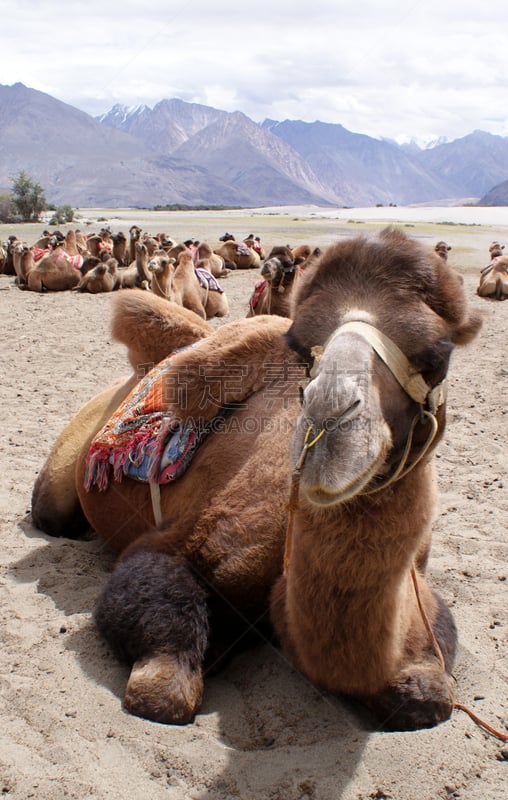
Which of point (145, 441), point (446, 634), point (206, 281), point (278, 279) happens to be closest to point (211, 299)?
point (206, 281)

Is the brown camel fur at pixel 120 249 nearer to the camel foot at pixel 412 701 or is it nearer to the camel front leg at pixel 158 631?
the camel front leg at pixel 158 631

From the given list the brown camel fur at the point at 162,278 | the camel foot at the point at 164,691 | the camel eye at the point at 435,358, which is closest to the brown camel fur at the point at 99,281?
the brown camel fur at the point at 162,278

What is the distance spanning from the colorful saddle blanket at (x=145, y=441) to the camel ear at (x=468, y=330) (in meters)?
1.37

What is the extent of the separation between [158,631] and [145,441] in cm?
105

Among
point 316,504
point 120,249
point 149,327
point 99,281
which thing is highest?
point 149,327

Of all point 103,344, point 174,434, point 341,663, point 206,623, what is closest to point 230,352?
point 174,434

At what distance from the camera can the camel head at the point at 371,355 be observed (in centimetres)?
183

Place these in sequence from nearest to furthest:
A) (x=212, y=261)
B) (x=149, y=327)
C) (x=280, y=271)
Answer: (x=149, y=327) < (x=280, y=271) < (x=212, y=261)

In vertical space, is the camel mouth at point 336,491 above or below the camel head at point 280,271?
below

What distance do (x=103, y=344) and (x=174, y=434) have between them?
695 centimetres

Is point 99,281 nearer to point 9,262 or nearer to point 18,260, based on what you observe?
point 18,260

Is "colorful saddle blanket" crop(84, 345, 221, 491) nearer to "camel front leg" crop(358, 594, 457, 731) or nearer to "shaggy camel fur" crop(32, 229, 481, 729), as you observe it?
"shaggy camel fur" crop(32, 229, 481, 729)

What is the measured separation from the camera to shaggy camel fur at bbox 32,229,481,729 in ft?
6.41

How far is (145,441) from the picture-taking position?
3.51m
